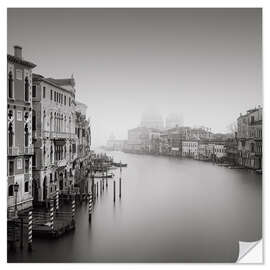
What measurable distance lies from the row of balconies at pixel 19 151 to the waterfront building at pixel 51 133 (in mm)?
96

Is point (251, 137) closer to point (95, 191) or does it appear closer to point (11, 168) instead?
point (95, 191)

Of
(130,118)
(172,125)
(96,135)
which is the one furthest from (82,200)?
(172,125)

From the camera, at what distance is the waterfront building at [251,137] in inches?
150

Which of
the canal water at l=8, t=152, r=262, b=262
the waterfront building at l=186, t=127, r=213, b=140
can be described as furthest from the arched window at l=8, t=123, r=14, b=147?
the waterfront building at l=186, t=127, r=213, b=140

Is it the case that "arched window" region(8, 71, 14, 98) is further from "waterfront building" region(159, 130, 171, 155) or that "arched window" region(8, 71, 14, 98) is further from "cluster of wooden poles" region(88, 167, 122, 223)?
"waterfront building" region(159, 130, 171, 155)

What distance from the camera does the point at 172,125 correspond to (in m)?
4.34

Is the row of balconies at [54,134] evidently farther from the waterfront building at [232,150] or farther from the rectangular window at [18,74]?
the waterfront building at [232,150]

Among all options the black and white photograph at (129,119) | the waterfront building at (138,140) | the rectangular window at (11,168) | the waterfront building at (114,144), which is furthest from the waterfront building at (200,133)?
the rectangular window at (11,168)

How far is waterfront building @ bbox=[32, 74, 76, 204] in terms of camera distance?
164 inches

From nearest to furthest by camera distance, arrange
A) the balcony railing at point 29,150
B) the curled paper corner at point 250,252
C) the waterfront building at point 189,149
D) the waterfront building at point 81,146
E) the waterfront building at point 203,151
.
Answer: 1. the curled paper corner at point 250,252
2. the balcony railing at point 29,150
3. the waterfront building at point 81,146
4. the waterfront building at point 203,151
5. the waterfront building at point 189,149

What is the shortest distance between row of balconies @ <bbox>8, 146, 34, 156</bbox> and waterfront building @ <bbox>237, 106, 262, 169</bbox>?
2.94 metres

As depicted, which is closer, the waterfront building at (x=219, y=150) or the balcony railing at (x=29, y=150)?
the balcony railing at (x=29, y=150)
